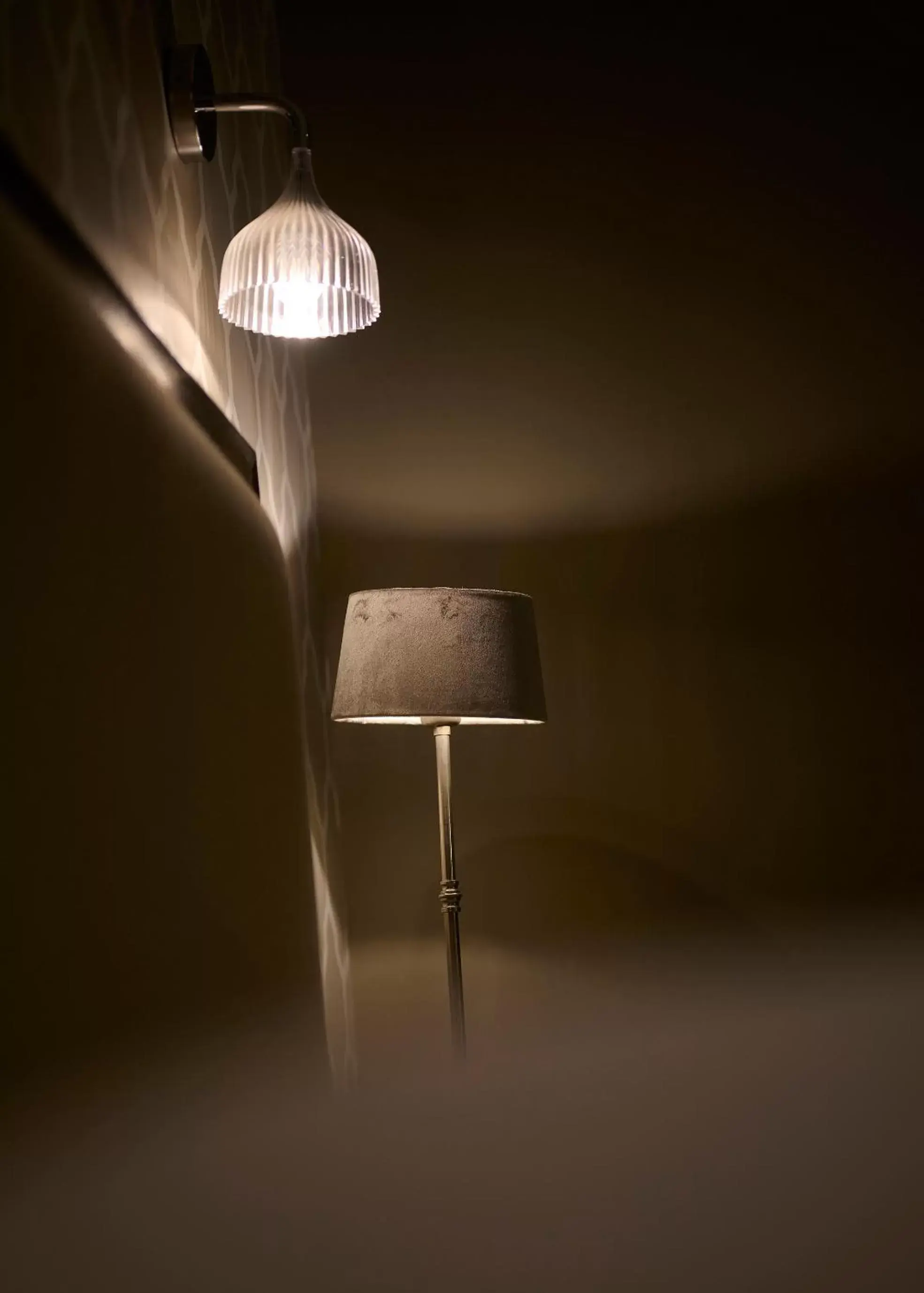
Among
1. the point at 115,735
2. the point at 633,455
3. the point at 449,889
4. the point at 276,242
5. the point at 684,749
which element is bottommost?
the point at 449,889

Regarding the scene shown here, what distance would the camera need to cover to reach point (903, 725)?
7.81ft

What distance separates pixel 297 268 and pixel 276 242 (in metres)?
0.04

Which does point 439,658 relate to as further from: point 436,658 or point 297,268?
point 297,268

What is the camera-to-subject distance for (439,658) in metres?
1.81

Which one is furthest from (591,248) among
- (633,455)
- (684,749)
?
(684,749)

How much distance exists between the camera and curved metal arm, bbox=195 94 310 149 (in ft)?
5.03

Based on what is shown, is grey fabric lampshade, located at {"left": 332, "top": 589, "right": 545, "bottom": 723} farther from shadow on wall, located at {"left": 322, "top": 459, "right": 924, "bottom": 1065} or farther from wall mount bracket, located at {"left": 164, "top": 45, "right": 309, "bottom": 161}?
wall mount bracket, located at {"left": 164, "top": 45, "right": 309, "bottom": 161}

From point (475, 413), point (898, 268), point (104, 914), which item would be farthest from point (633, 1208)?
point (898, 268)

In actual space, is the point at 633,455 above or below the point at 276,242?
below

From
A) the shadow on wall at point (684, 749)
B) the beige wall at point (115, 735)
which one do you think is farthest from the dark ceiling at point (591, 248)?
the beige wall at point (115, 735)

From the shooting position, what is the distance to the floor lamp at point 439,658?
1.80 m

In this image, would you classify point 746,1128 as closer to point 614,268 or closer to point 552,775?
point 552,775

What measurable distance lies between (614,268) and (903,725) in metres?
1.16

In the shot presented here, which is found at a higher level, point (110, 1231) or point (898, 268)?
point (898, 268)
